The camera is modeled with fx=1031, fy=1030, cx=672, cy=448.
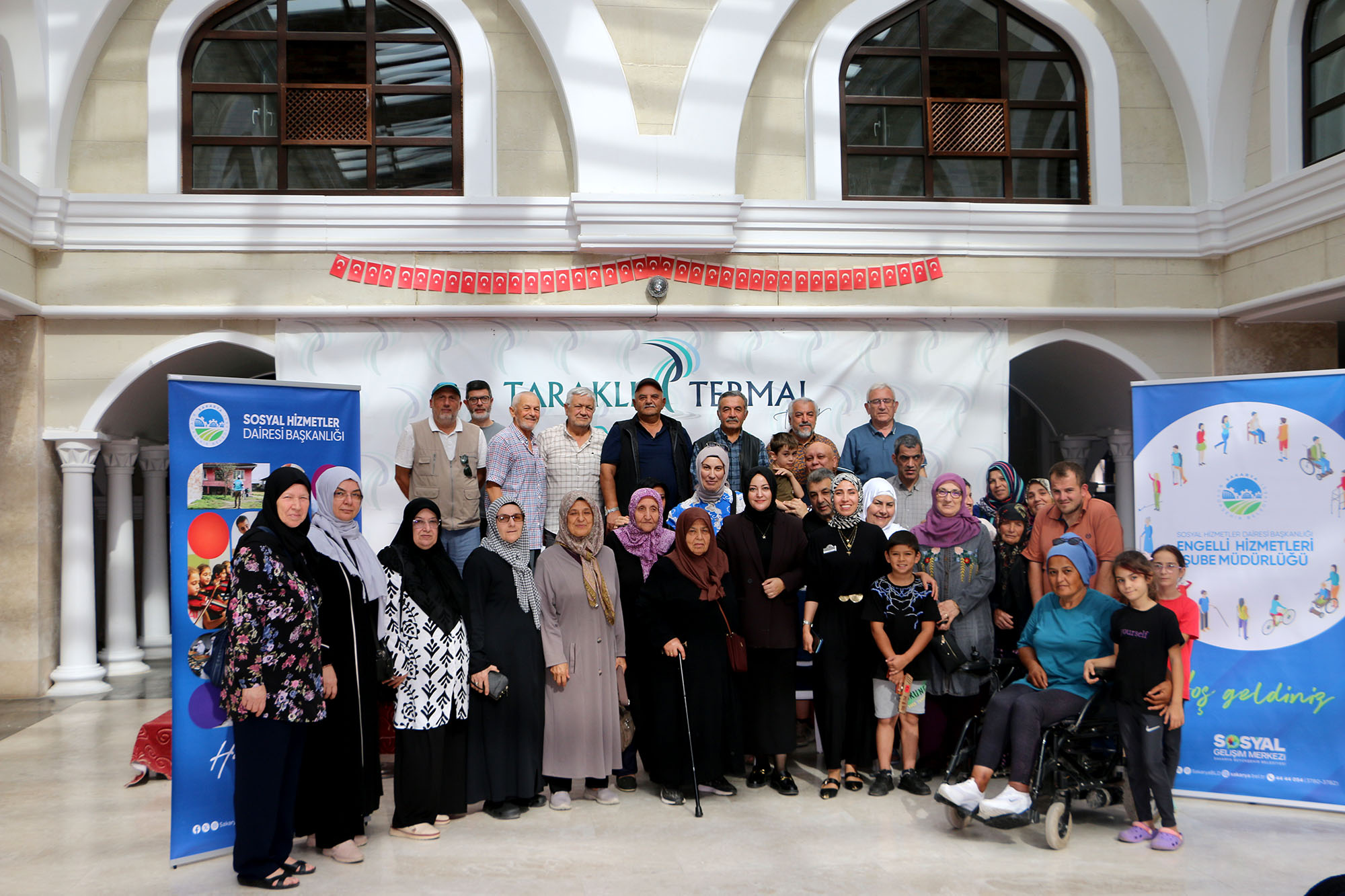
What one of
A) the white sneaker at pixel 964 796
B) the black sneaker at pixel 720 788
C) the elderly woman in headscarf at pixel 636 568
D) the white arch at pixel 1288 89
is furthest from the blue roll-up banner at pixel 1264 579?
the white arch at pixel 1288 89

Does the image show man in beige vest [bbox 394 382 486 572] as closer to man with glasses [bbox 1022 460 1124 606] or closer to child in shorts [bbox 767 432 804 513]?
child in shorts [bbox 767 432 804 513]

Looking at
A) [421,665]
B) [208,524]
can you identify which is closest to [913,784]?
[421,665]

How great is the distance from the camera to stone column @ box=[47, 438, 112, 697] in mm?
7633

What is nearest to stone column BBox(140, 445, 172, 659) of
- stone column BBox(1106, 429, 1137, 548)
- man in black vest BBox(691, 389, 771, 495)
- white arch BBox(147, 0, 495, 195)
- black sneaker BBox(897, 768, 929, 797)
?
white arch BBox(147, 0, 495, 195)

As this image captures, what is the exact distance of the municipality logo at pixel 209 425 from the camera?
4535mm

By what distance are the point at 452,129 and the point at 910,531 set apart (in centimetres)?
500

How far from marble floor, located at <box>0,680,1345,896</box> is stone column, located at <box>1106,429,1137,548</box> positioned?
15.0 feet

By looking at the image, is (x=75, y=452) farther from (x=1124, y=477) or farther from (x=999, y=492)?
(x=1124, y=477)

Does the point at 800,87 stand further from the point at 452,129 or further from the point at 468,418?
the point at 468,418

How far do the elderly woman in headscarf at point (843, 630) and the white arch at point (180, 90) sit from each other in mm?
4115

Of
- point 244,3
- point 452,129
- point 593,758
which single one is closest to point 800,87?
point 452,129

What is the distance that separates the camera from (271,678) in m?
4.02

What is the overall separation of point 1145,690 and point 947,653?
3.39ft

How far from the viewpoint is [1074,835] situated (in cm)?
465
